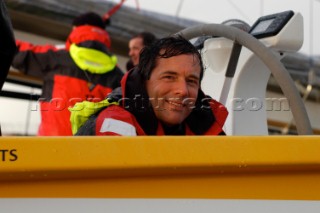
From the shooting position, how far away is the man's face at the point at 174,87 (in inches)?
77.4

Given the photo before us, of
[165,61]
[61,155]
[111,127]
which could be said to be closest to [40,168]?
[61,155]

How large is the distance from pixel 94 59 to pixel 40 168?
247 centimetres

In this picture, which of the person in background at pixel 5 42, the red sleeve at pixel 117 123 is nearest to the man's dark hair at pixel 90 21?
the person in background at pixel 5 42

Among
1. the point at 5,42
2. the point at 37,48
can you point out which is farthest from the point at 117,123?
the point at 37,48

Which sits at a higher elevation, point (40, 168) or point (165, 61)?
point (165, 61)

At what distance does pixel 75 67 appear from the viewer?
3.80 m

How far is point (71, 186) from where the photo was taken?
56.2 inches

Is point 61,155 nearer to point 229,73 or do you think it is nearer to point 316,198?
point 316,198

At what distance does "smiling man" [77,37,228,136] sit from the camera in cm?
192

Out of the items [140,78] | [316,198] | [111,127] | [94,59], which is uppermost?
[94,59]

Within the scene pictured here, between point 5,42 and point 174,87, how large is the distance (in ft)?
1.79

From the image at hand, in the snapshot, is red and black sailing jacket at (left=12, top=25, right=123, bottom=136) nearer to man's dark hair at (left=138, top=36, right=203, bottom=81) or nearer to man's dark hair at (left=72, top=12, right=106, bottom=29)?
man's dark hair at (left=72, top=12, right=106, bottom=29)

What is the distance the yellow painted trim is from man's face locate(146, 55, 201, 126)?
54 centimetres

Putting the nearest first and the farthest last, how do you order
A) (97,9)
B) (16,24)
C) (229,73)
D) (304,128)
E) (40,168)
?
1. (40,168)
2. (304,128)
3. (229,73)
4. (16,24)
5. (97,9)
